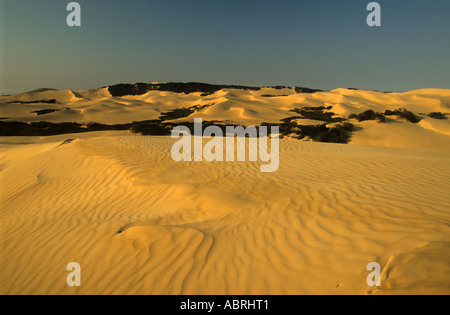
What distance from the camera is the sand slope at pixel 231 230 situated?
8.29 ft

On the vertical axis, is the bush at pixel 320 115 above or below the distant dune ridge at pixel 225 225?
above

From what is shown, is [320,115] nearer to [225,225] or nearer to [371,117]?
[371,117]

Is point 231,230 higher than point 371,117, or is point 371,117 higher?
point 371,117

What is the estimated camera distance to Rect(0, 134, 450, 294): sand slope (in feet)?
8.29

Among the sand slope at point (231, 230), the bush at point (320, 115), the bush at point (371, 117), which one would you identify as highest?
the bush at point (320, 115)

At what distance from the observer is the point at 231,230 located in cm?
354

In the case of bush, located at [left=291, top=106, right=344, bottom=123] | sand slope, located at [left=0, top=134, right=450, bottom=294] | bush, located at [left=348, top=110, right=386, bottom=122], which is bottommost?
sand slope, located at [left=0, top=134, right=450, bottom=294]

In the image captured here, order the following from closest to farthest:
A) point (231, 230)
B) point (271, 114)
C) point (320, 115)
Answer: point (231, 230) < point (320, 115) < point (271, 114)

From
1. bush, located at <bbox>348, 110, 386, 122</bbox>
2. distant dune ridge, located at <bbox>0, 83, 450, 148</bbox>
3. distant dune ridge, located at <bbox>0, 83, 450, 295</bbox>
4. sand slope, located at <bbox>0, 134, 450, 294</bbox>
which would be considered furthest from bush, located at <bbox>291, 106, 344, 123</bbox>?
sand slope, located at <bbox>0, 134, 450, 294</bbox>

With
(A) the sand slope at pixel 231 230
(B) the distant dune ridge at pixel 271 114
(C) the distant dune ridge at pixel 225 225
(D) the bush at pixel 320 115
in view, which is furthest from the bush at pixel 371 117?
(A) the sand slope at pixel 231 230

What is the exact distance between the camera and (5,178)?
24.9 feet

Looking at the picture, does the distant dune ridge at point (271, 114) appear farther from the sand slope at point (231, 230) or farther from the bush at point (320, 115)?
the sand slope at point (231, 230)

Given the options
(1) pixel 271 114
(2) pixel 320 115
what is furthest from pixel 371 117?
(1) pixel 271 114

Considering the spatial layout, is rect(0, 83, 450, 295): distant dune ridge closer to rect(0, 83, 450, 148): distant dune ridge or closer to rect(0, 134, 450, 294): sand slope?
rect(0, 134, 450, 294): sand slope
